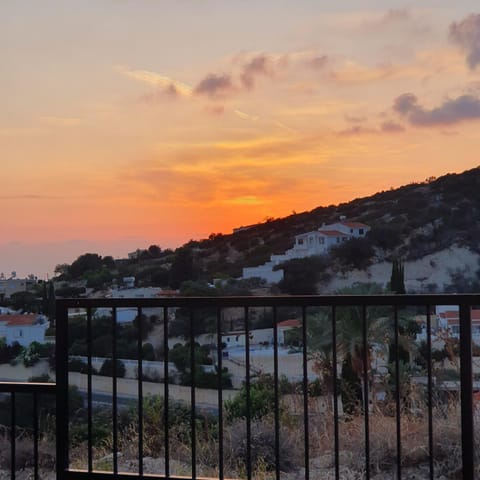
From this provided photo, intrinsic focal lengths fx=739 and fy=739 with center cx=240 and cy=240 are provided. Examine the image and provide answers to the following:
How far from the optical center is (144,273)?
1886cm

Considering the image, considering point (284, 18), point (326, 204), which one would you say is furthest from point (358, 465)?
point (326, 204)

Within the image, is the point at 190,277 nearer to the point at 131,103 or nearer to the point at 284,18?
the point at 131,103

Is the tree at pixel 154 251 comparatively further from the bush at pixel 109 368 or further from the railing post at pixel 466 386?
the railing post at pixel 466 386

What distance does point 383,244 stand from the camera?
2786cm

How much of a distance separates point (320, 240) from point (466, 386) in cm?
2515

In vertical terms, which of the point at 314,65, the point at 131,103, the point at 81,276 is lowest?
the point at 81,276

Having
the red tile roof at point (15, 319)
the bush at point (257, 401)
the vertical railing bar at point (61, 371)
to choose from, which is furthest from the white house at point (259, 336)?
the red tile roof at point (15, 319)

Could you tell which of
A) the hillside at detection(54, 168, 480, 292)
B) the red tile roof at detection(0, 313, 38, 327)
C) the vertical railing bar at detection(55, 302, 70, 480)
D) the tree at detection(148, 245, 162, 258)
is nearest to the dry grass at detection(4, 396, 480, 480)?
the vertical railing bar at detection(55, 302, 70, 480)

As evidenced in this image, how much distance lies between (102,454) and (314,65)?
10.5 m

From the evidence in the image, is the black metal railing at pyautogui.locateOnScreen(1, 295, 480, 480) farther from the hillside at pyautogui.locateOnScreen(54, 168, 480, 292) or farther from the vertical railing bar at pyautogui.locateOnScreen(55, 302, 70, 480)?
the hillside at pyautogui.locateOnScreen(54, 168, 480, 292)

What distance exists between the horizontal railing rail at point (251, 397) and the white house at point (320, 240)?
14885 millimetres

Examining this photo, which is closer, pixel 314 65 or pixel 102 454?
pixel 102 454

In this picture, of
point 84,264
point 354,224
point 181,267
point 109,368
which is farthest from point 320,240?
point 109,368

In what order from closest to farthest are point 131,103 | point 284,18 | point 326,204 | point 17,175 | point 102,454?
1. point 102,454
2. point 284,18
3. point 131,103
4. point 17,175
5. point 326,204
